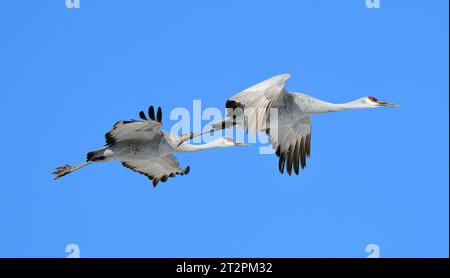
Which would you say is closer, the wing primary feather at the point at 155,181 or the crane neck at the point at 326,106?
the crane neck at the point at 326,106

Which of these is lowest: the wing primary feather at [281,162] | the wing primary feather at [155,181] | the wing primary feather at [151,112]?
the wing primary feather at [155,181]

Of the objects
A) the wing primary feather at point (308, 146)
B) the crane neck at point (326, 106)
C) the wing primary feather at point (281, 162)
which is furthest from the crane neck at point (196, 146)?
the crane neck at point (326, 106)

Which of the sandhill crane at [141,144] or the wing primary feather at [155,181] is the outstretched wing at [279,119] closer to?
the sandhill crane at [141,144]

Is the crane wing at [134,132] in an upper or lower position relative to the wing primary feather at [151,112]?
lower

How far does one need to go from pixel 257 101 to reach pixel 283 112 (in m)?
1.16

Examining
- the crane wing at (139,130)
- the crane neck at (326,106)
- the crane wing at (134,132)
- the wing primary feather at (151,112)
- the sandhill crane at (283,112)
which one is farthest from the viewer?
the crane neck at (326,106)

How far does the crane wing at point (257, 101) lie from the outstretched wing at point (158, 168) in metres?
2.53

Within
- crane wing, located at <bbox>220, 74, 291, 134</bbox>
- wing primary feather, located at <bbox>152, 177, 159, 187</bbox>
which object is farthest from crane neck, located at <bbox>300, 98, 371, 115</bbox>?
wing primary feather, located at <bbox>152, 177, 159, 187</bbox>

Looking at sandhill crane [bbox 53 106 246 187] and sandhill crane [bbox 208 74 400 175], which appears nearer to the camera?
sandhill crane [bbox 208 74 400 175]

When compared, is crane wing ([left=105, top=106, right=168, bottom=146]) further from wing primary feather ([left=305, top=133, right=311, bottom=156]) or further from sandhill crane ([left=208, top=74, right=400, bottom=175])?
wing primary feather ([left=305, top=133, right=311, bottom=156])

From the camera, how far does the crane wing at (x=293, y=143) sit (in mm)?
18422

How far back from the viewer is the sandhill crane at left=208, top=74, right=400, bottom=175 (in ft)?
52.5
